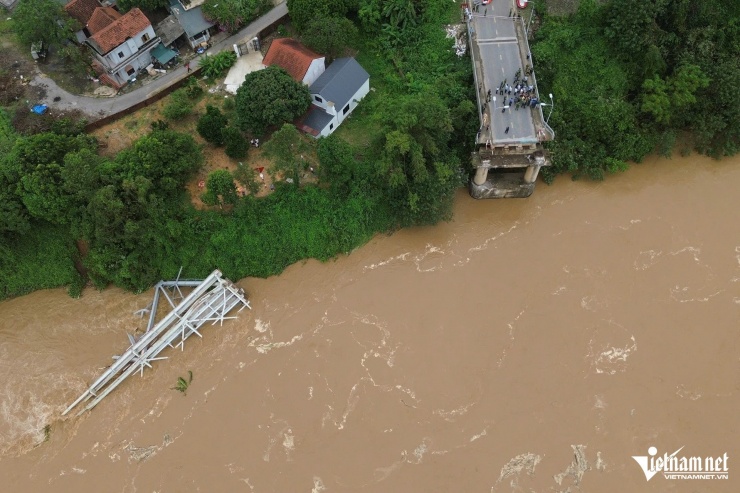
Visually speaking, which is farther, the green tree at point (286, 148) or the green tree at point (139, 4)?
the green tree at point (139, 4)

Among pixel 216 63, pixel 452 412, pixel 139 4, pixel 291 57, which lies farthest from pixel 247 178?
pixel 139 4

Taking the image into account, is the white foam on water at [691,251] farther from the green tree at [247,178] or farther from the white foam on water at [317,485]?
the green tree at [247,178]

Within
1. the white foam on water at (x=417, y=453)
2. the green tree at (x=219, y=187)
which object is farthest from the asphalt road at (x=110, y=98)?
the white foam on water at (x=417, y=453)

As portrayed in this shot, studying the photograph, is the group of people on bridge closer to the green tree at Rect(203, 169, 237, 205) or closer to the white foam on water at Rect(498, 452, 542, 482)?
the green tree at Rect(203, 169, 237, 205)

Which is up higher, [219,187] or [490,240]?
[219,187]

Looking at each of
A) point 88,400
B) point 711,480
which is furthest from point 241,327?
point 711,480

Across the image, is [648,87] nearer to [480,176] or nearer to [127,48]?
[480,176]
